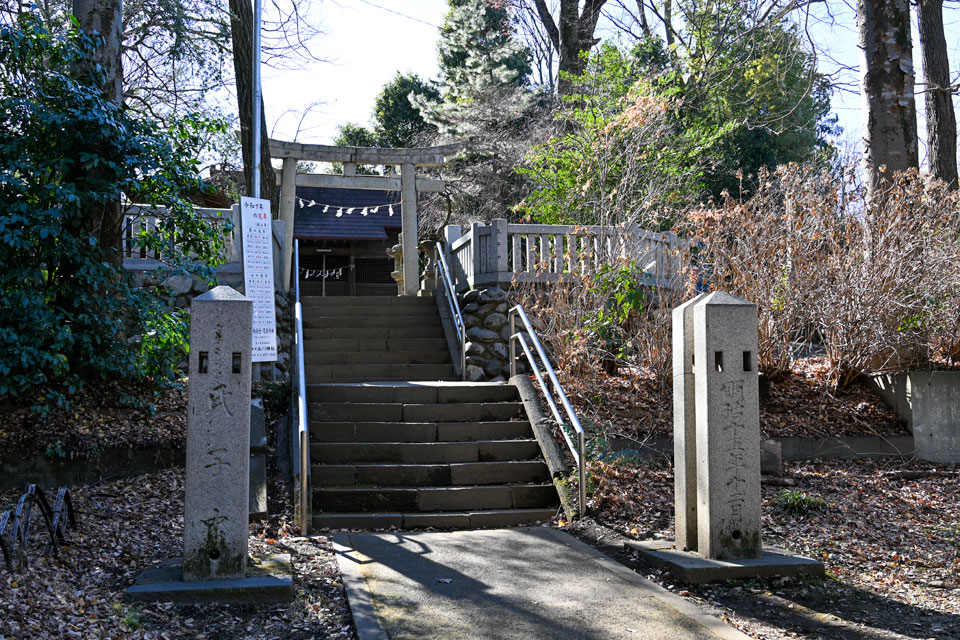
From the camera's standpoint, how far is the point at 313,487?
6.88 meters

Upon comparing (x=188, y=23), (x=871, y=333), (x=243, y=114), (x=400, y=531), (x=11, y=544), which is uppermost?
(x=188, y=23)

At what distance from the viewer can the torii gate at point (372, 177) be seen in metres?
14.1

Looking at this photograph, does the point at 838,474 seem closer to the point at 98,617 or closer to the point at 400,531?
the point at 400,531

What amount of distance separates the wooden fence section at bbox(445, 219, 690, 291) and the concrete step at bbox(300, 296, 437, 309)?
116 centimetres

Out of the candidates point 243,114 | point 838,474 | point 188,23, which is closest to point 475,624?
point 838,474

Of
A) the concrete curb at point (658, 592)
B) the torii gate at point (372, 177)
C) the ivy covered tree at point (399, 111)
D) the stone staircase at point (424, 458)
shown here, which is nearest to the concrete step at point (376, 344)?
the stone staircase at point (424, 458)

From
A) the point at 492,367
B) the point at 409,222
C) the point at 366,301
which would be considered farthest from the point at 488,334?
the point at 409,222

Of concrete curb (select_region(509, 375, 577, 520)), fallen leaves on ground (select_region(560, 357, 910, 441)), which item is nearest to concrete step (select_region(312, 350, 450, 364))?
concrete curb (select_region(509, 375, 577, 520))

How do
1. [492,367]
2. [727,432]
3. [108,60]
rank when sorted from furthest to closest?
[492,367], [108,60], [727,432]

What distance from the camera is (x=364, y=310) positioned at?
12375 millimetres

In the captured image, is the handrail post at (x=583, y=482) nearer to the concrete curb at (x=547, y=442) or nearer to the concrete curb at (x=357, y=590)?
the concrete curb at (x=547, y=442)

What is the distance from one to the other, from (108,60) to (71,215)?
187 cm

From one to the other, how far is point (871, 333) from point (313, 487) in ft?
21.6

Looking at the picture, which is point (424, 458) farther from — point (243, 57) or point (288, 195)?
point (243, 57)
